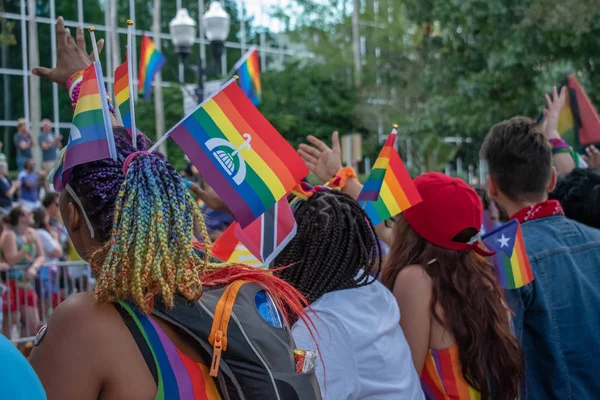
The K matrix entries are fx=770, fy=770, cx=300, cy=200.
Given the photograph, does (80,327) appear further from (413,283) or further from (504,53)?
(504,53)

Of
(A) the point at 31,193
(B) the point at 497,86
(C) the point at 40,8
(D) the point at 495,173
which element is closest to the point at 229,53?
(C) the point at 40,8

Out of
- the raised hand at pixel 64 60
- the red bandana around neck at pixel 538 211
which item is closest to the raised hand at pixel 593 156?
the red bandana around neck at pixel 538 211

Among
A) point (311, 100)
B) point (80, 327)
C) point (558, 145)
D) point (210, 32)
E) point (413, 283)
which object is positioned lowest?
point (413, 283)

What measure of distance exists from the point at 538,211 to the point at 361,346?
1.47 meters

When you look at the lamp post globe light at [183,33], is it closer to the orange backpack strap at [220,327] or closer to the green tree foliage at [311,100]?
the orange backpack strap at [220,327]

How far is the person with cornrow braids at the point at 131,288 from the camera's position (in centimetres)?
164

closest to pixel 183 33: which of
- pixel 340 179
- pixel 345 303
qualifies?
pixel 340 179

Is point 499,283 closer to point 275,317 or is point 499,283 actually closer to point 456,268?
point 456,268

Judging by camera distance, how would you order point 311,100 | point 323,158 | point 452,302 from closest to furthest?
1. point 452,302
2. point 323,158
3. point 311,100

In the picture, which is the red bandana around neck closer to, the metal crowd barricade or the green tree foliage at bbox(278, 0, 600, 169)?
the metal crowd barricade

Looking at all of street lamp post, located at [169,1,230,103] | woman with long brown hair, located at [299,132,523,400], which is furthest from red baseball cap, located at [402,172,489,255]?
street lamp post, located at [169,1,230,103]

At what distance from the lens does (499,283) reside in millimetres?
3277

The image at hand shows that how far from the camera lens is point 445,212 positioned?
3107 mm

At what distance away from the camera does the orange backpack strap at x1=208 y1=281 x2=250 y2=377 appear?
1.74 m
